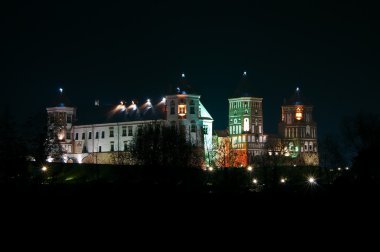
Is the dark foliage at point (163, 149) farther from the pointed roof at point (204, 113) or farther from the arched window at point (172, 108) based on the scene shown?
the pointed roof at point (204, 113)

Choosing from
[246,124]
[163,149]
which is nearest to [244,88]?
[246,124]

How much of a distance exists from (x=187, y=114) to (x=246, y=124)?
31.3 meters

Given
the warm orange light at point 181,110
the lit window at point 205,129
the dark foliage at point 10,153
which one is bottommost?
the dark foliage at point 10,153

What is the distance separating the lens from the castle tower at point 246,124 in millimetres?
180625

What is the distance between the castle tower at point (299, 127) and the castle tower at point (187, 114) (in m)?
34.3

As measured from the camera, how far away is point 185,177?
307 feet

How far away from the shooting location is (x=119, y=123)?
16112cm

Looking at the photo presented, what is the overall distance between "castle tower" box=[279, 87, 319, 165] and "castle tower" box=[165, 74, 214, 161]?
34.3m

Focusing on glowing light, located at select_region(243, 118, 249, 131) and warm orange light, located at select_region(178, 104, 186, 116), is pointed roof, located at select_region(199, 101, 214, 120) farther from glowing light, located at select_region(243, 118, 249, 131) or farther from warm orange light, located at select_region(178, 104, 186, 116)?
glowing light, located at select_region(243, 118, 249, 131)

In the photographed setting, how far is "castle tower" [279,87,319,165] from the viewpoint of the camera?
615 ft

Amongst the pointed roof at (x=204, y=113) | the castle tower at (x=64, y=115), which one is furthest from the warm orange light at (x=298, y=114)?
the castle tower at (x=64, y=115)

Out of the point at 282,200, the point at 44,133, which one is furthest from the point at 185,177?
the point at 282,200

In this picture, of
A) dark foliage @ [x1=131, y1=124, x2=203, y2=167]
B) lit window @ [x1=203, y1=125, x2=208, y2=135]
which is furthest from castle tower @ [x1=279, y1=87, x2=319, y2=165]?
dark foliage @ [x1=131, y1=124, x2=203, y2=167]

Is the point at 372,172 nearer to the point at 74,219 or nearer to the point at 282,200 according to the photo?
the point at 282,200
